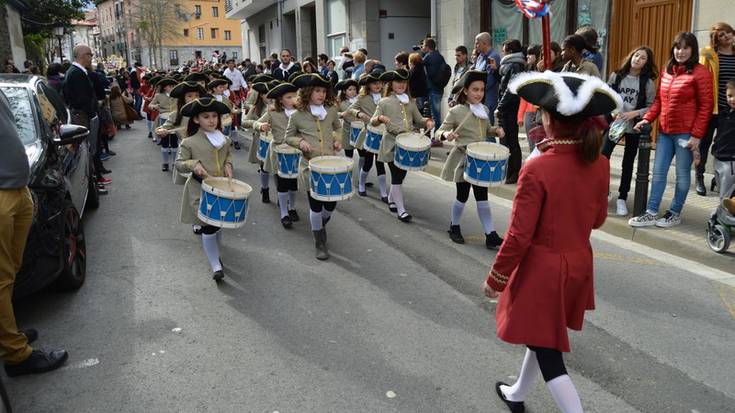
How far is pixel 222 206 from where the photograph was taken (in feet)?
17.0

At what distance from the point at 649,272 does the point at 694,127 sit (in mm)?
1751

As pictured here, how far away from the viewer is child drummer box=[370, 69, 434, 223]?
24.8ft

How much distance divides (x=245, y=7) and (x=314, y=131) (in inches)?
1246

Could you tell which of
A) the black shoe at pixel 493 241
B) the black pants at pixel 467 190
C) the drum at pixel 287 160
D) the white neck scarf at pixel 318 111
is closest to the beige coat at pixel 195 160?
the white neck scarf at pixel 318 111

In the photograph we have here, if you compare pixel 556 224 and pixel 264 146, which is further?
pixel 264 146

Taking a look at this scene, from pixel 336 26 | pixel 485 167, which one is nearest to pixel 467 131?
pixel 485 167

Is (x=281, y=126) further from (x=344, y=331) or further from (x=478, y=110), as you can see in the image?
(x=344, y=331)

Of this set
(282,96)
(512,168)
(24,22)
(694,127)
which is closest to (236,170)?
(282,96)

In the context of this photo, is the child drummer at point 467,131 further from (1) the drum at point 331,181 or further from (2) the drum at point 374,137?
(2) the drum at point 374,137

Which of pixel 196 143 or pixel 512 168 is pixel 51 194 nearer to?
pixel 196 143

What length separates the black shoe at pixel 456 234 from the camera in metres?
6.70

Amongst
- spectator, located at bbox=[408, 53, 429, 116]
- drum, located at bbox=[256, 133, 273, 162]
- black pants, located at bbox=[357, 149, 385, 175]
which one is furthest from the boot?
spectator, located at bbox=[408, 53, 429, 116]

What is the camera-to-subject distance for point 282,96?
7.43 meters

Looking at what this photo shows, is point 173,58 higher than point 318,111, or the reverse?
point 173,58
